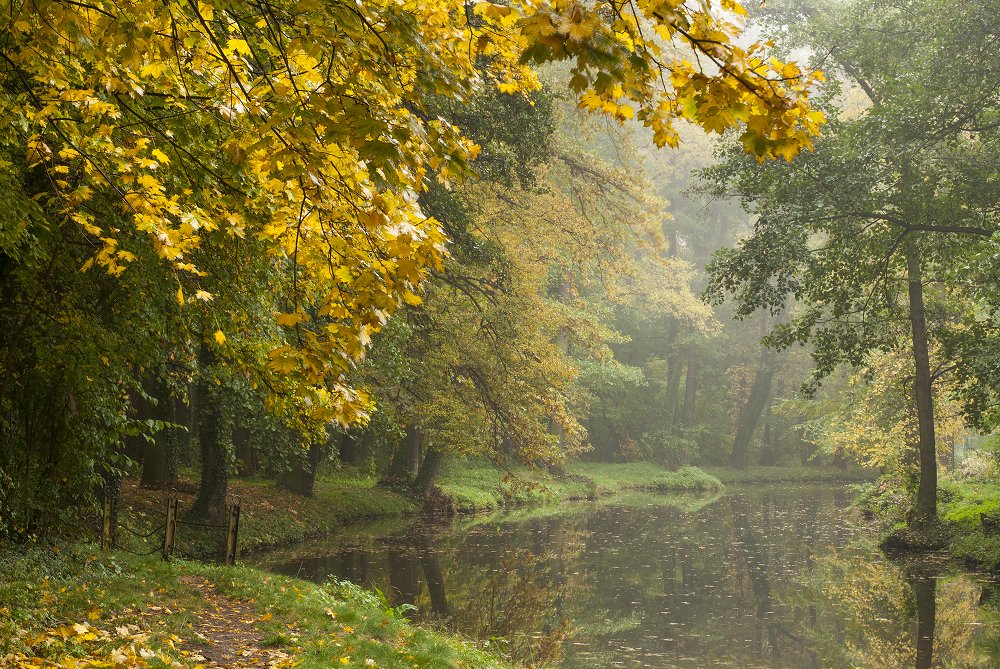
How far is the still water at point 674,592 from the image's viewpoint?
1060 cm

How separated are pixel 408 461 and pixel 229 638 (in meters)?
19.8

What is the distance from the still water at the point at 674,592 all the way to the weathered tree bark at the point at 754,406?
24.9 metres

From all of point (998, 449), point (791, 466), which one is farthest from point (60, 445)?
point (791, 466)

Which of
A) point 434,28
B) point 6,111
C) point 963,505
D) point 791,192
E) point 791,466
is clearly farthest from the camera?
point 791,466

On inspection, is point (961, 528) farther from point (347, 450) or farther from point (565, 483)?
point (565, 483)

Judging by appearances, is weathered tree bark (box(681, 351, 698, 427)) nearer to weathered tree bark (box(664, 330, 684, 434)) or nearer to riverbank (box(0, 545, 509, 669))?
weathered tree bark (box(664, 330, 684, 434))

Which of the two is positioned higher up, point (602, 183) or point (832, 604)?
point (602, 183)

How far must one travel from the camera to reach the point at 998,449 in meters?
20.7

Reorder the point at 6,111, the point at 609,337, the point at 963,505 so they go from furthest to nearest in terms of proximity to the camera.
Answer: the point at 609,337 → the point at 963,505 → the point at 6,111

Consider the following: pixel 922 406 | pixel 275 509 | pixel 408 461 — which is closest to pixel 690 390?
pixel 408 461

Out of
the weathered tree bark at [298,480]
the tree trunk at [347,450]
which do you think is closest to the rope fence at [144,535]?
the weathered tree bark at [298,480]

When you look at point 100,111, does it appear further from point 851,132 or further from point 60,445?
point 851,132

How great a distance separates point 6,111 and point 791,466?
4956cm

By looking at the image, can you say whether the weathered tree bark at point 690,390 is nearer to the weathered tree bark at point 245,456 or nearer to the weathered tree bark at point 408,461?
the weathered tree bark at point 408,461
